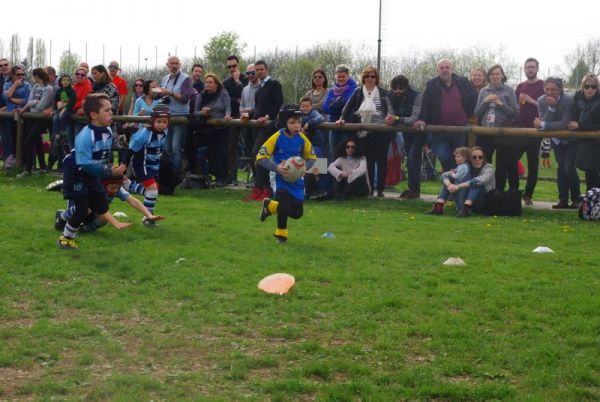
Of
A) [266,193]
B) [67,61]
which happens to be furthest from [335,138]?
[67,61]

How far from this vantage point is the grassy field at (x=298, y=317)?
6.11m

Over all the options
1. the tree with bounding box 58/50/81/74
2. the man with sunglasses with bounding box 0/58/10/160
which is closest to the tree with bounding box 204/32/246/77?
the tree with bounding box 58/50/81/74

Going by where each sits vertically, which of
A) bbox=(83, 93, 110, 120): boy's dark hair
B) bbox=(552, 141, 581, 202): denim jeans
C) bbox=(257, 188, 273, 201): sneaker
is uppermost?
bbox=(83, 93, 110, 120): boy's dark hair

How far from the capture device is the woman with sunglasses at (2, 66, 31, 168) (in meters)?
21.2

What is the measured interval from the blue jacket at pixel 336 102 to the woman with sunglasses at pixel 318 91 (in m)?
0.12

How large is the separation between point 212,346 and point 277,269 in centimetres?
261

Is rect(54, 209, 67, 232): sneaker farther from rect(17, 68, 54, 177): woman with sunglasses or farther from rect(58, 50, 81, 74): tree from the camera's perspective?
rect(58, 50, 81, 74): tree

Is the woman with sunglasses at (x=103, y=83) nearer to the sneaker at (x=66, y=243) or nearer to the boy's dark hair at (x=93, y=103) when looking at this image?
the boy's dark hair at (x=93, y=103)

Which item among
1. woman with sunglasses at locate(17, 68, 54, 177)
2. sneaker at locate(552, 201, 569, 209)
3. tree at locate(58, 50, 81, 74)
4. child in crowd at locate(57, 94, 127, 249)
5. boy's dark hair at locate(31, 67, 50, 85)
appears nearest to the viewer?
child in crowd at locate(57, 94, 127, 249)

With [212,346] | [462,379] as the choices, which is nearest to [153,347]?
[212,346]

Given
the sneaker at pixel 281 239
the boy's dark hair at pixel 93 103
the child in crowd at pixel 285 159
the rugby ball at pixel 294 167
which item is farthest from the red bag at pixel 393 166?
the boy's dark hair at pixel 93 103

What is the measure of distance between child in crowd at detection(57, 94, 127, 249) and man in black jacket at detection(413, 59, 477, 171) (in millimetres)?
6264

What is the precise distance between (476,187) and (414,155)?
202cm

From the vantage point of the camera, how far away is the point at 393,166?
1908 cm
